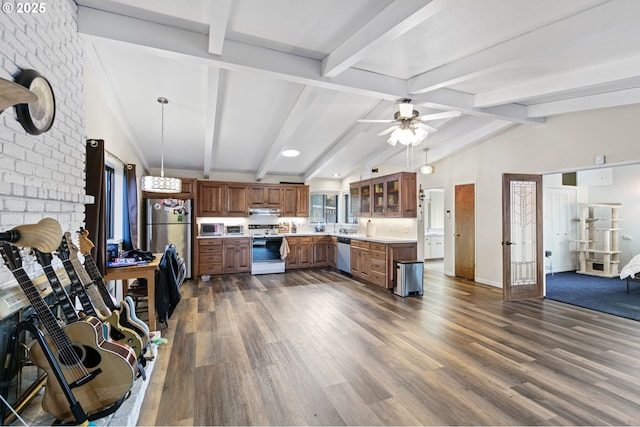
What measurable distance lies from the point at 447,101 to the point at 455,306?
9.69 ft

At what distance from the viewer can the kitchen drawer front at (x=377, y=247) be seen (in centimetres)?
544

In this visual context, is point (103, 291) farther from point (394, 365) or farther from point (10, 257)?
point (394, 365)

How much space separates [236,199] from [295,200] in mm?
1479

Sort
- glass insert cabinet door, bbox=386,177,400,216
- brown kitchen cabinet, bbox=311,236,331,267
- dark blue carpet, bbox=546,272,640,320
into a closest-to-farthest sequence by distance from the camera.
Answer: dark blue carpet, bbox=546,272,640,320, glass insert cabinet door, bbox=386,177,400,216, brown kitchen cabinet, bbox=311,236,331,267

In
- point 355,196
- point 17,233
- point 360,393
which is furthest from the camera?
point 355,196

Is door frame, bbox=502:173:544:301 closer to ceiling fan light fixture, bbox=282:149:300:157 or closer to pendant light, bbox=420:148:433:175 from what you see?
pendant light, bbox=420:148:433:175

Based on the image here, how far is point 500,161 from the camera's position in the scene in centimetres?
551

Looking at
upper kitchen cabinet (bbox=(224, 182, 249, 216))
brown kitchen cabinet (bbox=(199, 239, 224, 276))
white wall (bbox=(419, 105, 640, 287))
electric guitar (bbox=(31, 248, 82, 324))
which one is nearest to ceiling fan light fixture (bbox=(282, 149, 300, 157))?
upper kitchen cabinet (bbox=(224, 182, 249, 216))

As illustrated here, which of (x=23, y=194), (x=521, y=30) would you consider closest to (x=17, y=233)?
(x=23, y=194)

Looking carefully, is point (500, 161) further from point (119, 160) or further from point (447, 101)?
point (119, 160)

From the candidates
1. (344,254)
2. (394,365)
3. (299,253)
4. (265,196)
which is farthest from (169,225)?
(394,365)

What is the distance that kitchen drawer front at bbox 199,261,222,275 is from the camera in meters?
6.38

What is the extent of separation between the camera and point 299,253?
7266mm

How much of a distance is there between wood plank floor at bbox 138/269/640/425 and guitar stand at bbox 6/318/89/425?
18.3 inches
